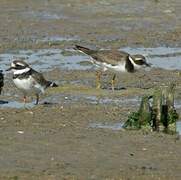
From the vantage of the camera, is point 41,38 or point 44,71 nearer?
point 44,71

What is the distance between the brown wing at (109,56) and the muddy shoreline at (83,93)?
1.48ft

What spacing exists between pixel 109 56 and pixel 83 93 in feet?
5.87

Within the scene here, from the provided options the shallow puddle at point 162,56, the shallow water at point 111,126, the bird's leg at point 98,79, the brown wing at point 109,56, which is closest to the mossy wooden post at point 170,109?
the shallow water at point 111,126

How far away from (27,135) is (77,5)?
17.1m

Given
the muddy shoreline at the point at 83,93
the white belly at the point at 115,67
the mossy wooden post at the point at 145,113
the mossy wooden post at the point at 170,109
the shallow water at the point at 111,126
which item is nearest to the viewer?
the muddy shoreline at the point at 83,93

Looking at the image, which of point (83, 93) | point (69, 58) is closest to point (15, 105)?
point (83, 93)

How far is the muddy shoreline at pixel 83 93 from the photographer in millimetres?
11047

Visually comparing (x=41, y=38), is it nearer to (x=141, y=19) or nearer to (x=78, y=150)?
(x=141, y=19)

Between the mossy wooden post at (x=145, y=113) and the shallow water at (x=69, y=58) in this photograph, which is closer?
the mossy wooden post at (x=145, y=113)

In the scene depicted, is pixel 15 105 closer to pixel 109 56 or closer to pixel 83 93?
pixel 83 93

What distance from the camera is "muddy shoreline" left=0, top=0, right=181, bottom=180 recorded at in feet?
36.2

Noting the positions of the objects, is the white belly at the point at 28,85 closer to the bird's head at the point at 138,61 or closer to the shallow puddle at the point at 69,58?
the bird's head at the point at 138,61

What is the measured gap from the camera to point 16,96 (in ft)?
54.3

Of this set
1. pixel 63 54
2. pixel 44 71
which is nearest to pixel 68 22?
pixel 63 54
